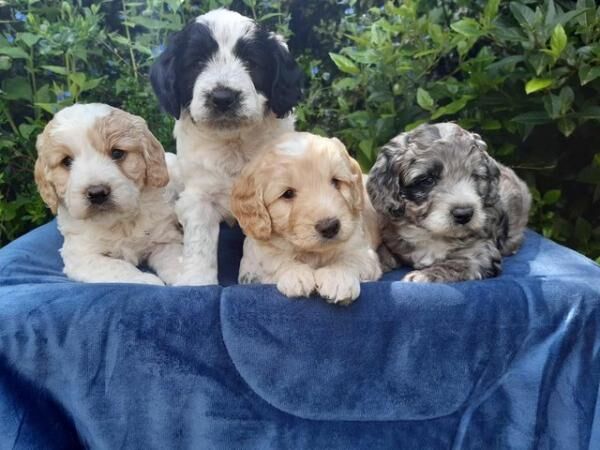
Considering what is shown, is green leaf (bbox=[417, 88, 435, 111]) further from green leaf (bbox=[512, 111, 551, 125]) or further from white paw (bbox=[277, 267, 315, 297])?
white paw (bbox=[277, 267, 315, 297])

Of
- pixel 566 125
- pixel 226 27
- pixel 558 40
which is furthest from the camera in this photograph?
pixel 566 125

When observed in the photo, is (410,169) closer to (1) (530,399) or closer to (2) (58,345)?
(1) (530,399)

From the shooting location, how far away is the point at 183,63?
301 cm

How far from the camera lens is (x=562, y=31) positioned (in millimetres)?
3227

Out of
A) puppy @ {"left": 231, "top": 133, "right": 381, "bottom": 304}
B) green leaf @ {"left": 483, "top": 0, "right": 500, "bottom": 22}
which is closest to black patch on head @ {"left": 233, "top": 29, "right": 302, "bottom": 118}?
puppy @ {"left": 231, "top": 133, "right": 381, "bottom": 304}

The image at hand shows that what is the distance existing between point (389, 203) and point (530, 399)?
1073 mm

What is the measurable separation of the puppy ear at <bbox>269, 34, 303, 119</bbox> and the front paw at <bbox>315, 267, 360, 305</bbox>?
1096mm

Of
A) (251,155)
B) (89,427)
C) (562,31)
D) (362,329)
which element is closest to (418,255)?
(362,329)

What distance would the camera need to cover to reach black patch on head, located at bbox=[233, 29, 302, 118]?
3.03 meters

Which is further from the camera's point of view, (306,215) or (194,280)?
(194,280)

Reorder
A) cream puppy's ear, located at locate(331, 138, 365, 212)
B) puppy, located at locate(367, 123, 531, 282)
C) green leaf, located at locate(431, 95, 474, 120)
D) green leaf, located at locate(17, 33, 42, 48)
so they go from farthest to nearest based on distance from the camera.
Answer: green leaf, located at locate(17, 33, 42, 48), green leaf, located at locate(431, 95, 474, 120), puppy, located at locate(367, 123, 531, 282), cream puppy's ear, located at locate(331, 138, 365, 212)

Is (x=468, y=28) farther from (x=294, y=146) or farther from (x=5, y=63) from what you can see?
(x=5, y=63)

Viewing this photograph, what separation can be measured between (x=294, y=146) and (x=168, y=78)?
2.88 ft

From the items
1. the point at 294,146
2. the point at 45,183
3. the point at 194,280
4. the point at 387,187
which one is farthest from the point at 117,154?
the point at 387,187
